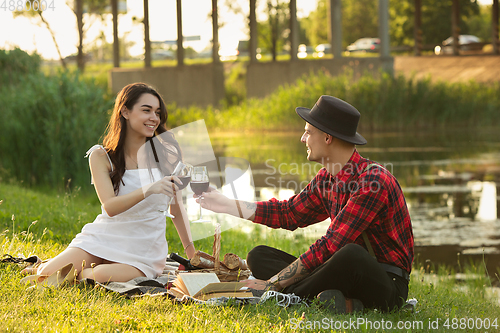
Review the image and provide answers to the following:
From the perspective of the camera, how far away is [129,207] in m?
4.41

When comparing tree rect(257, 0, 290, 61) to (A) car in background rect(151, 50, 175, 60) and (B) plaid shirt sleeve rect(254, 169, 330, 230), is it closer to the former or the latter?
(A) car in background rect(151, 50, 175, 60)

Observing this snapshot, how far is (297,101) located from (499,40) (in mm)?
18956

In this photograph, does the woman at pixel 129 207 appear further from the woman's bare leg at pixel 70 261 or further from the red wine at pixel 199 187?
the red wine at pixel 199 187

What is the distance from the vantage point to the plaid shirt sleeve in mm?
4609

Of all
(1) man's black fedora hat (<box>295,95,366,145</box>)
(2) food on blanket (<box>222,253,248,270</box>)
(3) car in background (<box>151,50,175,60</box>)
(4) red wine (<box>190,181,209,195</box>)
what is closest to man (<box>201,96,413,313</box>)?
(1) man's black fedora hat (<box>295,95,366,145</box>)

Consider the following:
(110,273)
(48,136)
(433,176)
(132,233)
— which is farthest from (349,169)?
(433,176)

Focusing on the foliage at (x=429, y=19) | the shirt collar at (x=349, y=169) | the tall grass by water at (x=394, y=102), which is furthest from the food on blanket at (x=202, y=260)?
the foliage at (x=429, y=19)

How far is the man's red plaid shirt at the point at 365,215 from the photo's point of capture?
13.1 ft

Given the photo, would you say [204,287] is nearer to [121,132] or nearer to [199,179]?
[199,179]

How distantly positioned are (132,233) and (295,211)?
1.30 m

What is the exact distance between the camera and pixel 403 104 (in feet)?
69.6

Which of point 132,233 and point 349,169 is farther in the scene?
point 132,233

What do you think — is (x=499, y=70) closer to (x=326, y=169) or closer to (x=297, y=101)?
(x=297, y=101)

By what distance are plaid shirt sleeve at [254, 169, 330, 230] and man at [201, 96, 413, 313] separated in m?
0.26
